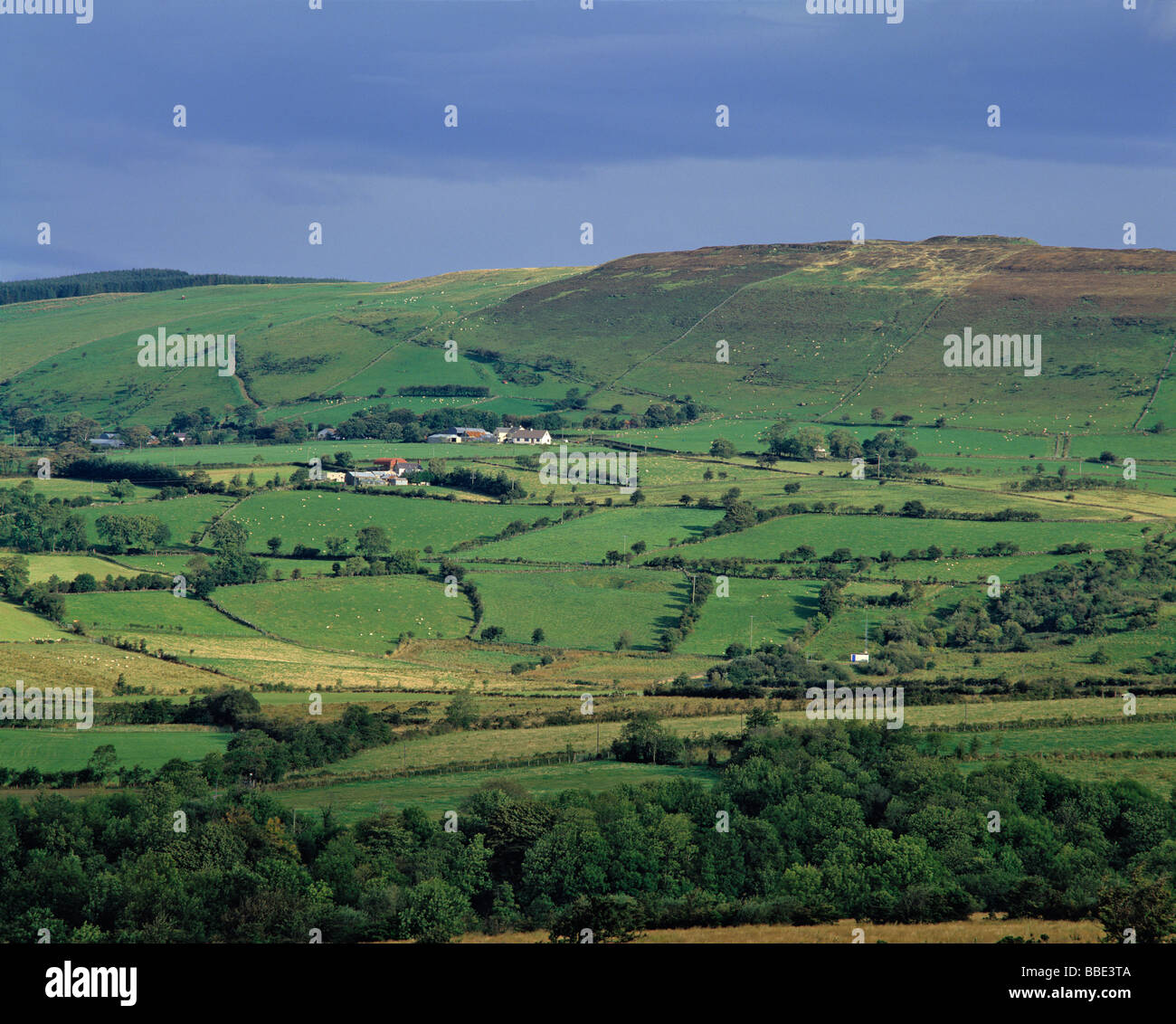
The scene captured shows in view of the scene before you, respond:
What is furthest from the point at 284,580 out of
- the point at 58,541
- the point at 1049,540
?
the point at 1049,540

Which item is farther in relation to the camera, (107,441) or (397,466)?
(107,441)

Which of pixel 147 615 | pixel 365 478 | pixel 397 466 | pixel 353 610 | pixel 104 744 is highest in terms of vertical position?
pixel 397 466

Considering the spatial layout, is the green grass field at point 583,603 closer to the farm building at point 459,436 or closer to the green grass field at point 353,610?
the green grass field at point 353,610

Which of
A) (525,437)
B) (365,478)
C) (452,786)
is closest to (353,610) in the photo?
(452,786)

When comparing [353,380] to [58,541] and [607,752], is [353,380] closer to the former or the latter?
[58,541]

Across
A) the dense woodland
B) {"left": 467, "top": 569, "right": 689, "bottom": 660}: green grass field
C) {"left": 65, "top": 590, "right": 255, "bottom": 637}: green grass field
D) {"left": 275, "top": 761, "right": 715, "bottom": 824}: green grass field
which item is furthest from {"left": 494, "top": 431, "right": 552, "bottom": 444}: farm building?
the dense woodland

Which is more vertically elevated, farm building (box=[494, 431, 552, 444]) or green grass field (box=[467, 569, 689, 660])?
farm building (box=[494, 431, 552, 444])

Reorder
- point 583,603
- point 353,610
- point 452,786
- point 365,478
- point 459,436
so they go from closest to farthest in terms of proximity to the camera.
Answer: point 452,786 → point 353,610 → point 583,603 → point 365,478 → point 459,436

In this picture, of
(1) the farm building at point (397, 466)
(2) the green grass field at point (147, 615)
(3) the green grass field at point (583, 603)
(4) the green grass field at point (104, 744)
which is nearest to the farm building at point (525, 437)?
(1) the farm building at point (397, 466)

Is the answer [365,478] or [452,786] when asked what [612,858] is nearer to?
[452,786]

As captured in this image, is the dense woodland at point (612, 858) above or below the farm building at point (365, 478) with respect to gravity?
below

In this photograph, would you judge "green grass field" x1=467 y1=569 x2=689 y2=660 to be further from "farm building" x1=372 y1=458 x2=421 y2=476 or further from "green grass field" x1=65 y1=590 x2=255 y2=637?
"farm building" x1=372 y1=458 x2=421 y2=476
